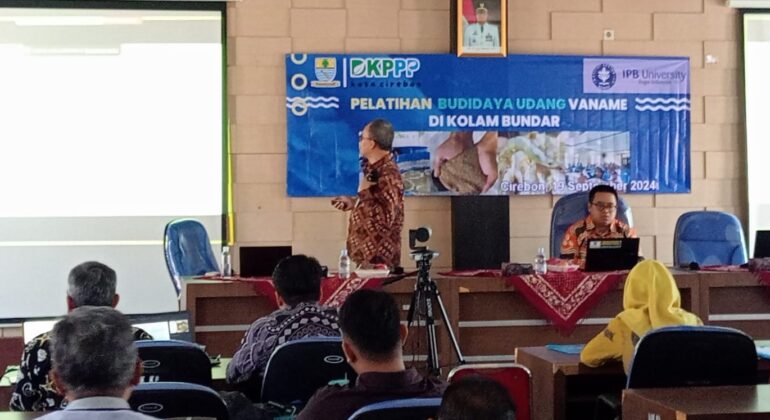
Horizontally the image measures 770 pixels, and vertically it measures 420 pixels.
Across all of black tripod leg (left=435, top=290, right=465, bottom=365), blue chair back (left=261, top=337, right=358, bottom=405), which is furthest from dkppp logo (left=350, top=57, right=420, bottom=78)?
blue chair back (left=261, top=337, right=358, bottom=405)

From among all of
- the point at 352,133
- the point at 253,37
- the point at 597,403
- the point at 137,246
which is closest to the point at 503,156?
the point at 352,133

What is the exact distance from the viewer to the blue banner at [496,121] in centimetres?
680

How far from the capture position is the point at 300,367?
2.89m

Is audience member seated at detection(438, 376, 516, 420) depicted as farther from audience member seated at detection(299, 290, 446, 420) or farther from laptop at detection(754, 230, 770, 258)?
laptop at detection(754, 230, 770, 258)

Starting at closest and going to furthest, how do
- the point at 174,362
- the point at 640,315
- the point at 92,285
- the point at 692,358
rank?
the point at 174,362, the point at 692,358, the point at 92,285, the point at 640,315

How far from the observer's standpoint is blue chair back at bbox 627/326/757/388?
9.67 feet

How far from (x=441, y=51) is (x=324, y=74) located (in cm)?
89

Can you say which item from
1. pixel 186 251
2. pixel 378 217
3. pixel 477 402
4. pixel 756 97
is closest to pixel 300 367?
pixel 477 402

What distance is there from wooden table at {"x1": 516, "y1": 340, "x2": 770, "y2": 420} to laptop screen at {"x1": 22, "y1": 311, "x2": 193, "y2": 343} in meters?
1.34

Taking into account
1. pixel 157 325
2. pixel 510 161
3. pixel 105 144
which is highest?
pixel 105 144

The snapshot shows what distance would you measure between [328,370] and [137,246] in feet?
13.7

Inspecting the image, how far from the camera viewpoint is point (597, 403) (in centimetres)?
347

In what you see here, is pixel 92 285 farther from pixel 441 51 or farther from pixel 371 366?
pixel 441 51

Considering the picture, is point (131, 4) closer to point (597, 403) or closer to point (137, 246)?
point (137, 246)
